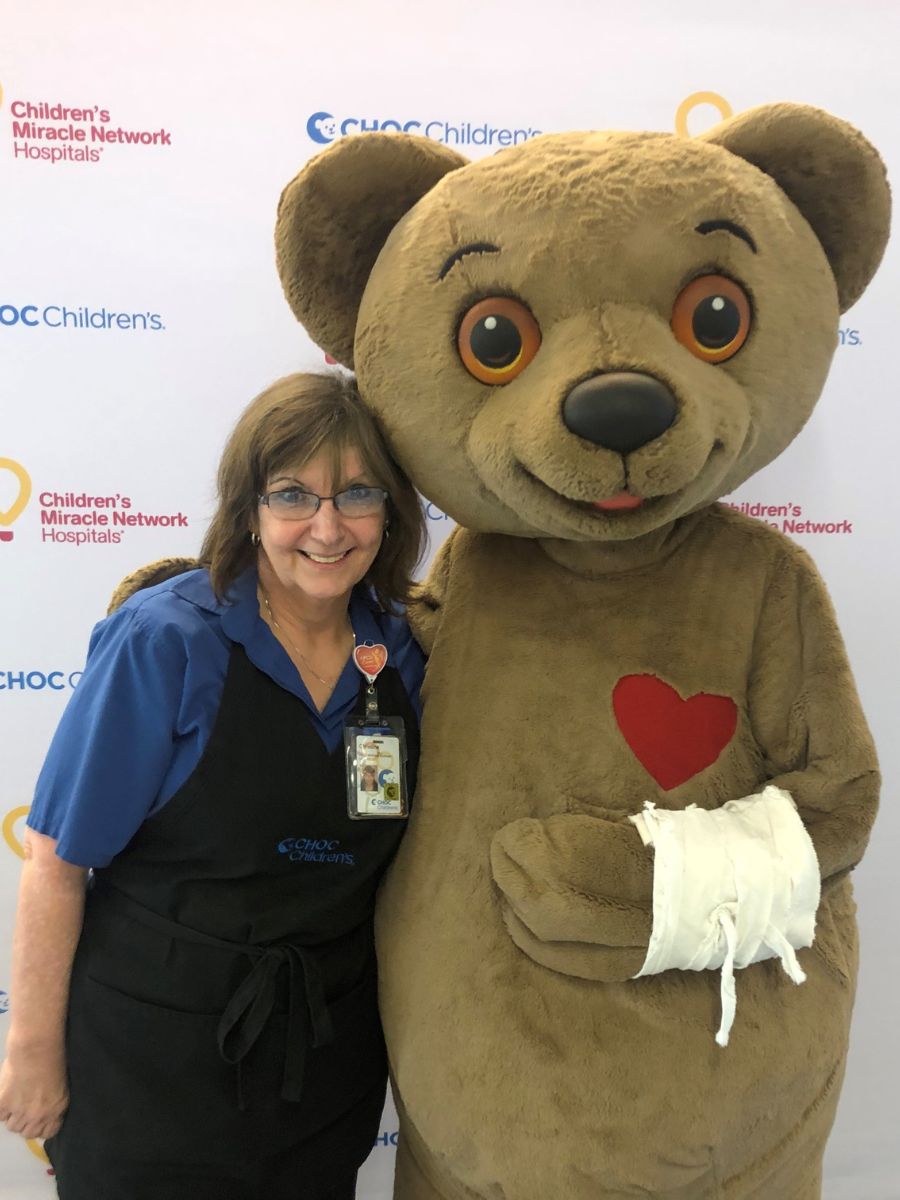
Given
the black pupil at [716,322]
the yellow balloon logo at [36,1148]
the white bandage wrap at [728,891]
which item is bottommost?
the yellow balloon logo at [36,1148]

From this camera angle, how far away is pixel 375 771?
3.25 ft

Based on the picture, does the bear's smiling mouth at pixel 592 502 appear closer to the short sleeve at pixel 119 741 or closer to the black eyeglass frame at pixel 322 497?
the black eyeglass frame at pixel 322 497

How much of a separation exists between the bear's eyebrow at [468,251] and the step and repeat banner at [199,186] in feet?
2.26

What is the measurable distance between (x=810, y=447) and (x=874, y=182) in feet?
2.35

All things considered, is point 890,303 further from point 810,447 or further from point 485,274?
point 485,274

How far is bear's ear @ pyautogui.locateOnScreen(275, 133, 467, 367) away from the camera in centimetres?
92

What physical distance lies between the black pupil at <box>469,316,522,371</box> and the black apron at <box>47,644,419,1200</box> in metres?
0.41

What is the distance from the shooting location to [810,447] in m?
1.58

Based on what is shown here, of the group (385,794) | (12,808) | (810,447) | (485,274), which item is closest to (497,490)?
(485,274)

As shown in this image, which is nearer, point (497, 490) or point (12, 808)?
point (497, 490)

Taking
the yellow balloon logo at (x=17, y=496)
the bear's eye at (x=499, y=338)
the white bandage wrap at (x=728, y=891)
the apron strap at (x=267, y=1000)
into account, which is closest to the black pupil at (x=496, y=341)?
the bear's eye at (x=499, y=338)

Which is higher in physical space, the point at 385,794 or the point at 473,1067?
the point at 385,794

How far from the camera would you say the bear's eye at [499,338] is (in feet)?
2.77

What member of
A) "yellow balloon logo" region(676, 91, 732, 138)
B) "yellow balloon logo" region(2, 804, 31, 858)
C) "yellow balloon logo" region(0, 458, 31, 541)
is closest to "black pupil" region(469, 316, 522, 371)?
"yellow balloon logo" region(676, 91, 732, 138)
